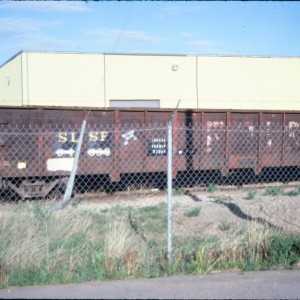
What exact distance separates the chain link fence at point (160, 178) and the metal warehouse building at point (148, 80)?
17.1 metres

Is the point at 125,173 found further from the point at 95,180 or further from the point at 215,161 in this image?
the point at 215,161

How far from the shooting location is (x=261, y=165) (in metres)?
14.2

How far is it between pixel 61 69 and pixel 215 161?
62.5 feet

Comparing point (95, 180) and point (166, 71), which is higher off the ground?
point (166, 71)

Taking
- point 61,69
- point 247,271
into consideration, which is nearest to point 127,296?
point 247,271

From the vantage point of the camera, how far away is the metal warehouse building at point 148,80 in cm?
2994

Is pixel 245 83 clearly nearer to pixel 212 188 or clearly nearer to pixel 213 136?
pixel 213 136

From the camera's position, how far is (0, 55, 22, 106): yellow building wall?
30.4m

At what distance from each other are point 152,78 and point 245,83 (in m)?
6.45

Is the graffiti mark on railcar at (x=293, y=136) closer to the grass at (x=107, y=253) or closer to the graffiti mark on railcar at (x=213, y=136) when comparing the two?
the graffiti mark on railcar at (x=213, y=136)

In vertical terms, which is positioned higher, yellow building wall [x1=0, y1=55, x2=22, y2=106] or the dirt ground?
yellow building wall [x1=0, y1=55, x2=22, y2=106]

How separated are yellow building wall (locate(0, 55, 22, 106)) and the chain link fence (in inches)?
751

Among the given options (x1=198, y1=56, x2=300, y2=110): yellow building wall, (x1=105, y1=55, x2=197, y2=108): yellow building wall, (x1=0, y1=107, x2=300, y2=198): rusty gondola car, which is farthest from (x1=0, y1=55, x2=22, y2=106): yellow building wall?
(x1=0, y1=107, x2=300, y2=198): rusty gondola car

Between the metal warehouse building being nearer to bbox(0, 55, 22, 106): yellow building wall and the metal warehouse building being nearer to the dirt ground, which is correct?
bbox(0, 55, 22, 106): yellow building wall
